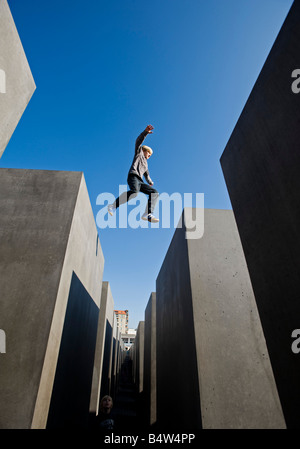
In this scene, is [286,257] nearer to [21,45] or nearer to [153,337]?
[21,45]

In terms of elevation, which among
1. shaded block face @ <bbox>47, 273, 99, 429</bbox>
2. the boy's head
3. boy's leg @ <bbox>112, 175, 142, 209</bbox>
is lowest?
shaded block face @ <bbox>47, 273, 99, 429</bbox>

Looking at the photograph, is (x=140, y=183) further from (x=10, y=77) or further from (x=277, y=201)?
(x=277, y=201)

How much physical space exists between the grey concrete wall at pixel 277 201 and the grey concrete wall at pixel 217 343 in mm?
1495

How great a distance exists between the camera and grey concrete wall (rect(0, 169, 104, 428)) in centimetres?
276

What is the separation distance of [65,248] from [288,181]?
301cm

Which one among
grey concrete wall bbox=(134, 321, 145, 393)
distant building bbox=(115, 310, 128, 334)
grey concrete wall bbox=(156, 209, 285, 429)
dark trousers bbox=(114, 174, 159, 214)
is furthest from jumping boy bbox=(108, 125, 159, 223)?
distant building bbox=(115, 310, 128, 334)

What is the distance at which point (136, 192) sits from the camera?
4844mm

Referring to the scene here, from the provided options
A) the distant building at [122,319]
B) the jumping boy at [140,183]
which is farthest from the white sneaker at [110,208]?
the distant building at [122,319]

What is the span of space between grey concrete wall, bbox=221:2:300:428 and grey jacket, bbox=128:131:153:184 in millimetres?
2680

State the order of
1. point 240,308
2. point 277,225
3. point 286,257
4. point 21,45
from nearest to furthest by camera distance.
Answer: point 286,257 < point 277,225 < point 21,45 < point 240,308

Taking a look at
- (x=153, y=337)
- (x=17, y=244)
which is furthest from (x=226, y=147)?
(x=153, y=337)

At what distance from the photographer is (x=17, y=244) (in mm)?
3572

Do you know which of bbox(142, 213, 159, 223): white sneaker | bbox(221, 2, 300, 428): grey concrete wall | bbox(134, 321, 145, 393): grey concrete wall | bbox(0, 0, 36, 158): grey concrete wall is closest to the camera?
bbox(221, 2, 300, 428): grey concrete wall

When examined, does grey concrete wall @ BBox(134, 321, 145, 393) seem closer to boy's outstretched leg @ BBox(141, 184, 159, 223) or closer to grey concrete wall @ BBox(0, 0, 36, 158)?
boy's outstretched leg @ BBox(141, 184, 159, 223)
